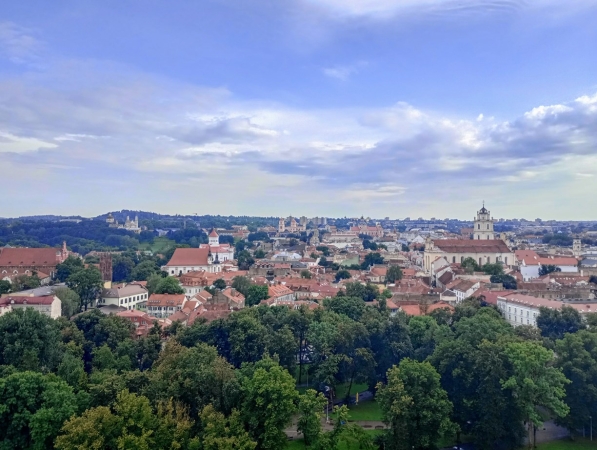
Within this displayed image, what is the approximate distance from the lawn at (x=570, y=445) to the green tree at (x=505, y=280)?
38584 millimetres

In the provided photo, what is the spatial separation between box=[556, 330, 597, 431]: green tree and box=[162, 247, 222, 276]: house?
75077mm

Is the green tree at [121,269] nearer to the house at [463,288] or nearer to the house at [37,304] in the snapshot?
the house at [37,304]

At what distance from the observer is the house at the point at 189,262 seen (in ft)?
325

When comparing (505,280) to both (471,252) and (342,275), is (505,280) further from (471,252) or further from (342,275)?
(342,275)

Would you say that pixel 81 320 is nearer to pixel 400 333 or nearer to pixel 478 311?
pixel 400 333

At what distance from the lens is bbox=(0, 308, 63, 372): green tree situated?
113ft

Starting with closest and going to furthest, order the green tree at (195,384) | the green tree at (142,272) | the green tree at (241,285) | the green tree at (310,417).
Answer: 1. the green tree at (310,417)
2. the green tree at (195,384)
3. the green tree at (241,285)
4. the green tree at (142,272)

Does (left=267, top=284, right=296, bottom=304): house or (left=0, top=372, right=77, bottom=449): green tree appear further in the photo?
(left=267, top=284, right=296, bottom=304): house

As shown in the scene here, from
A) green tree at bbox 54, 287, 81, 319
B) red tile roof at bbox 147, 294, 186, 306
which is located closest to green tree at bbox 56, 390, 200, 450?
green tree at bbox 54, 287, 81, 319

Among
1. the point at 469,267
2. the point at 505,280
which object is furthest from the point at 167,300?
the point at 469,267

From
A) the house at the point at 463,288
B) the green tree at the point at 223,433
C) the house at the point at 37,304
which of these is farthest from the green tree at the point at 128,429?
the house at the point at 463,288

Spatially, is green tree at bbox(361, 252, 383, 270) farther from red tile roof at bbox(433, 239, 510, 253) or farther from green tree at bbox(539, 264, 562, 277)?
green tree at bbox(539, 264, 562, 277)

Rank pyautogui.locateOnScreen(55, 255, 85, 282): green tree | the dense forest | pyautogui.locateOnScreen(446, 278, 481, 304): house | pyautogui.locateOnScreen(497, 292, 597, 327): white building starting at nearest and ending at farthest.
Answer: the dense forest
pyautogui.locateOnScreen(497, 292, 597, 327): white building
pyautogui.locateOnScreen(446, 278, 481, 304): house
pyautogui.locateOnScreen(55, 255, 85, 282): green tree

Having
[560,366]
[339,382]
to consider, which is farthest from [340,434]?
[560,366]
